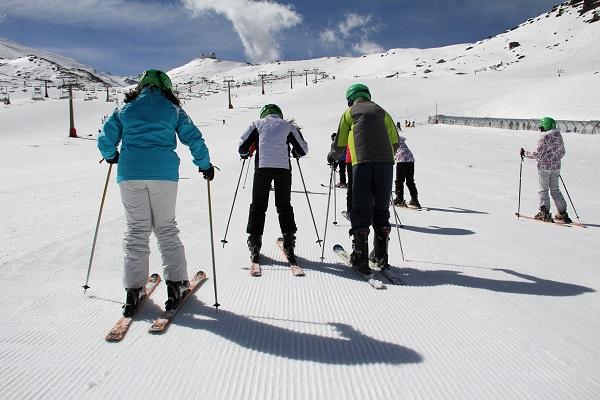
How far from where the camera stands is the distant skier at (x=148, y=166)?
133 inches

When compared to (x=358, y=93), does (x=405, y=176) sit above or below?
below

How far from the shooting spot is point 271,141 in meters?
5.02

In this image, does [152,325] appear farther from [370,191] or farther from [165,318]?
[370,191]

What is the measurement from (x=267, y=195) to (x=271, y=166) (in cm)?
38

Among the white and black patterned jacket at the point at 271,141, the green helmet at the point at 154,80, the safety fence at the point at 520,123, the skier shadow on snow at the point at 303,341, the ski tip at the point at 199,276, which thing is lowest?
the skier shadow on snow at the point at 303,341

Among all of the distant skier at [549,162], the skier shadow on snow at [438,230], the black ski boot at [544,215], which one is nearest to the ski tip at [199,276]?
the skier shadow on snow at [438,230]

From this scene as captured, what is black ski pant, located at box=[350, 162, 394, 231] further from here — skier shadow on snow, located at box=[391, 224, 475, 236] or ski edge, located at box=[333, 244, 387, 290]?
skier shadow on snow, located at box=[391, 224, 475, 236]

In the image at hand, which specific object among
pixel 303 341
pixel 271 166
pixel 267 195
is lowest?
pixel 303 341

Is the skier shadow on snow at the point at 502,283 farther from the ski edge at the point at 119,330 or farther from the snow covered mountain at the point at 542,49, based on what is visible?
the snow covered mountain at the point at 542,49

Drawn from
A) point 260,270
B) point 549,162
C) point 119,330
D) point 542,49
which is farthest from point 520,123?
point 542,49

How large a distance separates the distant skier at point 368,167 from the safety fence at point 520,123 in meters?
28.2

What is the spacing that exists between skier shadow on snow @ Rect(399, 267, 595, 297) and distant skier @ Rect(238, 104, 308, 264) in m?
1.56

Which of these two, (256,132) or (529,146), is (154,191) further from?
(529,146)

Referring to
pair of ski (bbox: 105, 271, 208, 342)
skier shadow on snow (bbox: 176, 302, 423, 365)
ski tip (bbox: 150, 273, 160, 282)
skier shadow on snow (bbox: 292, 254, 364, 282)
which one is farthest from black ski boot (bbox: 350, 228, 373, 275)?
ski tip (bbox: 150, 273, 160, 282)
